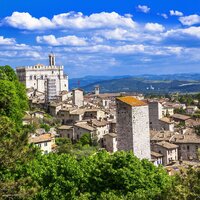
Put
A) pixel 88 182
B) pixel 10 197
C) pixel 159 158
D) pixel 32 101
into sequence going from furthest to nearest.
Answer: pixel 32 101, pixel 159 158, pixel 88 182, pixel 10 197

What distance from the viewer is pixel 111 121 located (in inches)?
2862

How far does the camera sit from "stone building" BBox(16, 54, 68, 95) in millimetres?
119500

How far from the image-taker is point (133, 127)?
39719 mm

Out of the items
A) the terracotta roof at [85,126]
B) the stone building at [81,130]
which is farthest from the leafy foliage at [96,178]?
the terracotta roof at [85,126]

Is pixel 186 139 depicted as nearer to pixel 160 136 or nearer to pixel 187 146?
pixel 187 146

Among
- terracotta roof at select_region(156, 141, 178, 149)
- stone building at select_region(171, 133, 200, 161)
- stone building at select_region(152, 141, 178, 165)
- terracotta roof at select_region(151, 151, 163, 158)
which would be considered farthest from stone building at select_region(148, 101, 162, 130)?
terracotta roof at select_region(151, 151, 163, 158)

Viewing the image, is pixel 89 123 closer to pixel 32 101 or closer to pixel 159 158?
pixel 159 158

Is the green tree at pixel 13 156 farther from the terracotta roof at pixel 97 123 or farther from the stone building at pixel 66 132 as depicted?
the terracotta roof at pixel 97 123

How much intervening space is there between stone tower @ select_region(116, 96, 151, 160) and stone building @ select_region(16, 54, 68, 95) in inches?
3056

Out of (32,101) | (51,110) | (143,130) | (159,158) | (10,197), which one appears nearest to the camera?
(10,197)

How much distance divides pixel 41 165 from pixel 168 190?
28.4 feet

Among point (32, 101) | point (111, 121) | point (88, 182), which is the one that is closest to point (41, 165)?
point (88, 182)

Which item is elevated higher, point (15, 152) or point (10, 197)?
point (15, 152)

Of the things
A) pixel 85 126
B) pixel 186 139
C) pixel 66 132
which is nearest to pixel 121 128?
pixel 186 139
